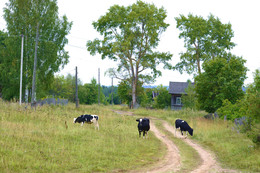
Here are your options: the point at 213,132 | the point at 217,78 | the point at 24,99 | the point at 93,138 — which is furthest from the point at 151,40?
the point at 93,138

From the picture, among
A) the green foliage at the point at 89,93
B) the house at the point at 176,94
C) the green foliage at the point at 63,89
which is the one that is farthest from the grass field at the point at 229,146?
the green foliage at the point at 89,93

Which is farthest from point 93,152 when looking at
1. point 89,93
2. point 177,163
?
point 89,93

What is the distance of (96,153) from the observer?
1338 centimetres

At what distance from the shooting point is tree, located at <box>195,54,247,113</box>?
30812 millimetres

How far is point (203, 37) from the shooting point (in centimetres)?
4841

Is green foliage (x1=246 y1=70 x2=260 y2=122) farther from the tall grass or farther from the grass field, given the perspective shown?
the tall grass

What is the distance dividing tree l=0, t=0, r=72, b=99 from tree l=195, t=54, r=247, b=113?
21336 millimetres

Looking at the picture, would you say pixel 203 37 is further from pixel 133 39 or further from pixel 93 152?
pixel 93 152

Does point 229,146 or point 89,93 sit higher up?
point 89,93

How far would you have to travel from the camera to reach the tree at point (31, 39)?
37.1 metres

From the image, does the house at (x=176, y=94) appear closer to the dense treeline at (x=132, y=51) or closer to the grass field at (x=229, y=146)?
the dense treeline at (x=132, y=51)

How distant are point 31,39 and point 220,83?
2660 centimetres

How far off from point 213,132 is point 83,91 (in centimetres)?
6580

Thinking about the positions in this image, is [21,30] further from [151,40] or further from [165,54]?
[165,54]
